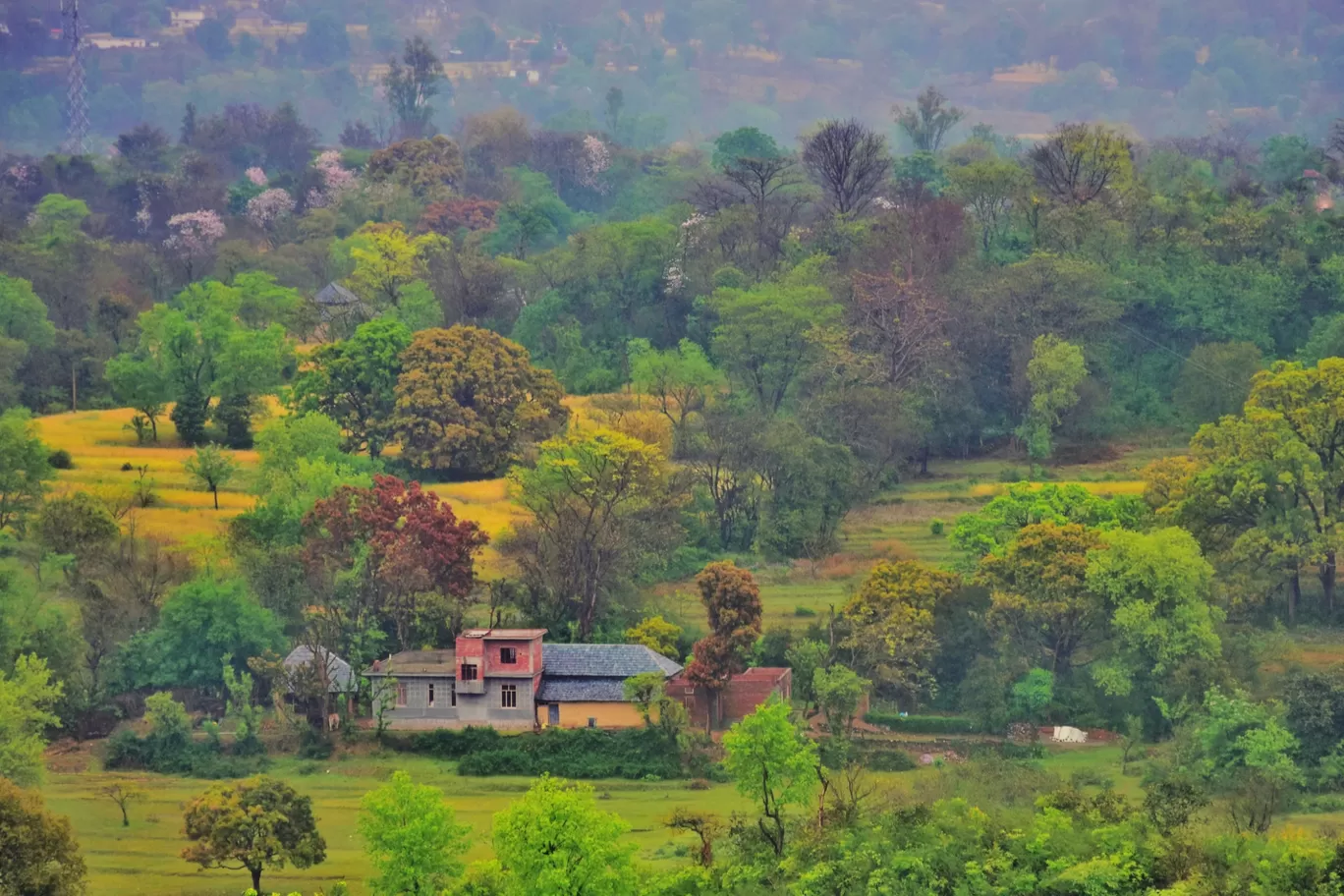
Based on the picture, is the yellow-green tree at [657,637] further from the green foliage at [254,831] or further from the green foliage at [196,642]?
the green foliage at [254,831]

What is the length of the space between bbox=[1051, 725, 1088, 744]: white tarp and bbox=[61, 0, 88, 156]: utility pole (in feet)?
316

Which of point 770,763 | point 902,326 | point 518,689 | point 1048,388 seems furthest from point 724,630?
point 902,326

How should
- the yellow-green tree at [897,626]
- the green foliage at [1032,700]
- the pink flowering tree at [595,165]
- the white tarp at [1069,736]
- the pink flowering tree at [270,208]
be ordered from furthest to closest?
the pink flowering tree at [595,165] < the pink flowering tree at [270,208] < the yellow-green tree at [897,626] < the green foliage at [1032,700] < the white tarp at [1069,736]

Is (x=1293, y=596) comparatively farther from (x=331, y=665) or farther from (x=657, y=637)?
(x=331, y=665)

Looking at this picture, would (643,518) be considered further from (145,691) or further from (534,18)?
(534,18)

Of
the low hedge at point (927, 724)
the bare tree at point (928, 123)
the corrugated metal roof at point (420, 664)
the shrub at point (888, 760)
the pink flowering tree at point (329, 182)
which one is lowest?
the shrub at point (888, 760)

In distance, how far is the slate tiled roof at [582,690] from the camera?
1604 inches

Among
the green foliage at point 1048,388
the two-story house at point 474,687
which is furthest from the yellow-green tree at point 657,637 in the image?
the green foliage at point 1048,388

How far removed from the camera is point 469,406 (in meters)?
54.4

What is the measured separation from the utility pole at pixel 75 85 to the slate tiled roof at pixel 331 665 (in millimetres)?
89768

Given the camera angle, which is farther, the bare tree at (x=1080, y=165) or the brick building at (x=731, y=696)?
the bare tree at (x=1080, y=165)

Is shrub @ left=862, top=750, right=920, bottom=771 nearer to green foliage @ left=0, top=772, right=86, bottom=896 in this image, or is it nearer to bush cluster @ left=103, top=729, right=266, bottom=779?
bush cluster @ left=103, top=729, right=266, bottom=779

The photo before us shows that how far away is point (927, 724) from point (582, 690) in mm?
6206

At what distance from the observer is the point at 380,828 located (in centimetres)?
3042
